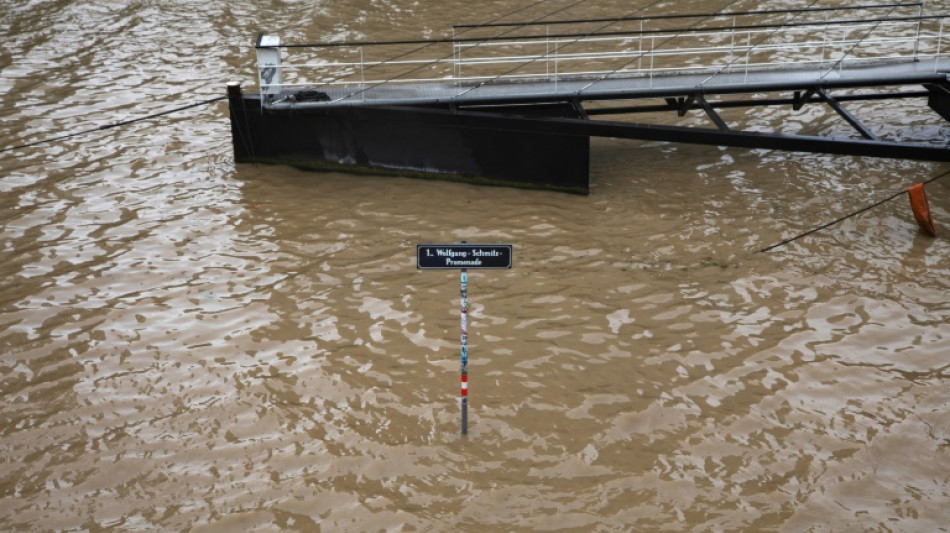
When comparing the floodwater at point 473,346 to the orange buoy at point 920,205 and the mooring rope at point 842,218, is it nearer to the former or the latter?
the mooring rope at point 842,218

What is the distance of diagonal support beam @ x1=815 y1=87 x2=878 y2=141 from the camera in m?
13.8

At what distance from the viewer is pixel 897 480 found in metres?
8.87

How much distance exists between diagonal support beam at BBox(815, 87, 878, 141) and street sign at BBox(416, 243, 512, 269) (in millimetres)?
7364

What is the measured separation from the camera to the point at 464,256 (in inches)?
356

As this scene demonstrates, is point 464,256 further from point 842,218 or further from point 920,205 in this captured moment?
point 920,205

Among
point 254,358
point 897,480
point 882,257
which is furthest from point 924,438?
point 254,358

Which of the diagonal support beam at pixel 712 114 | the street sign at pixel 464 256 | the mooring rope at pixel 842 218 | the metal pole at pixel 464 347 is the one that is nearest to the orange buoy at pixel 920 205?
the mooring rope at pixel 842 218

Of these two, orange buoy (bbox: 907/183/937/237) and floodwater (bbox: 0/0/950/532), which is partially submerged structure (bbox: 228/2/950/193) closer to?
floodwater (bbox: 0/0/950/532)

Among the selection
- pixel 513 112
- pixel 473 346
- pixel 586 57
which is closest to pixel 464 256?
pixel 473 346

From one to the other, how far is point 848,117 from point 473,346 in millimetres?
7063

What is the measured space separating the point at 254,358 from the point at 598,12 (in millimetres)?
18265

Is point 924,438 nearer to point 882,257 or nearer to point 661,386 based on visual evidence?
point 661,386

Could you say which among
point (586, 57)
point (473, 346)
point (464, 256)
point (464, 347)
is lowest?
point (473, 346)

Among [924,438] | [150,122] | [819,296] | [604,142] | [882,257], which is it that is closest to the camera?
[924,438]
